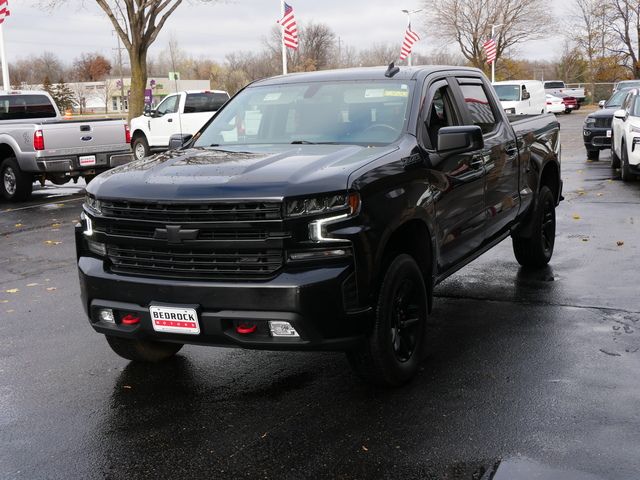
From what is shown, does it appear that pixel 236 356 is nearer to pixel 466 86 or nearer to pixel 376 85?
pixel 376 85

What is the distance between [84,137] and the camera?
1405 cm

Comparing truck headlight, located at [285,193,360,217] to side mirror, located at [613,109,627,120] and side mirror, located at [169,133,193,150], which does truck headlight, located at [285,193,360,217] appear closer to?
side mirror, located at [169,133,193,150]

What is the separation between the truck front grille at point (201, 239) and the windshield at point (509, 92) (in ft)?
85.8

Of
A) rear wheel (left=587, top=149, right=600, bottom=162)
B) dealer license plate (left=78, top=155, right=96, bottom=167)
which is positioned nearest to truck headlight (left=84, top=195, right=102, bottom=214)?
dealer license plate (left=78, top=155, right=96, bottom=167)

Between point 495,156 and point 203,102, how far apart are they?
16.8m

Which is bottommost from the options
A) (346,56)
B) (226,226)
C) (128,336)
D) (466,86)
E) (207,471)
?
(207,471)

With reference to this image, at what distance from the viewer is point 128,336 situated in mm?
4270

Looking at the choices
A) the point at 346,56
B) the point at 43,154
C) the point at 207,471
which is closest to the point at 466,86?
the point at 207,471

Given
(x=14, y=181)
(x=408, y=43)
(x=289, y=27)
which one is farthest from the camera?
(x=408, y=43)

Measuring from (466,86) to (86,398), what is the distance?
3.65 m

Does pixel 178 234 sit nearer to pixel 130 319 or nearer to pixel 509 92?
pixel 130 319

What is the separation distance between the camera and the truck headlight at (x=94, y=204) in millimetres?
4366

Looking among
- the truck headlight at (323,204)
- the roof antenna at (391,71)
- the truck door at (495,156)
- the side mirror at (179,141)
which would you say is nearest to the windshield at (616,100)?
the truck door at (495,156)

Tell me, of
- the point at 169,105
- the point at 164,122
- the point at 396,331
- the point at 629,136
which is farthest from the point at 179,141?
the point at 169,105
